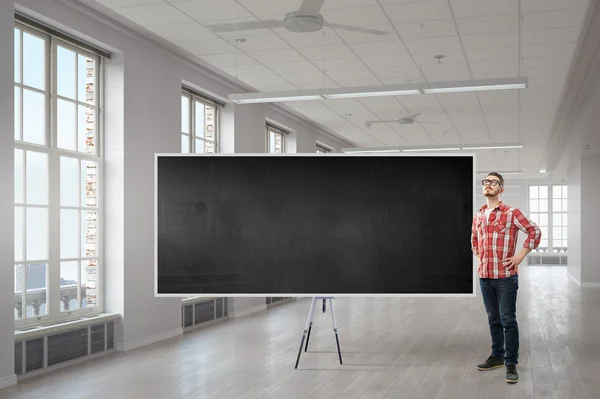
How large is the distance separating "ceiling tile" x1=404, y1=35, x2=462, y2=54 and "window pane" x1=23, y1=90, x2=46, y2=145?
4032 millimetres

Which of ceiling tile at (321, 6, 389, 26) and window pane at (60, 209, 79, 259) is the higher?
ceiling tile at (321, 6, 389, 26)

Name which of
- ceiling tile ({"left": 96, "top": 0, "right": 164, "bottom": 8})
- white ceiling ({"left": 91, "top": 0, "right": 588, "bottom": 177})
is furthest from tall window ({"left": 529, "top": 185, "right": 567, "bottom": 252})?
ceiling tile ({"left": 96, "top": 0, "right": 164, "bottom": 8})

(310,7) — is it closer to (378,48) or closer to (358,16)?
(358,16)

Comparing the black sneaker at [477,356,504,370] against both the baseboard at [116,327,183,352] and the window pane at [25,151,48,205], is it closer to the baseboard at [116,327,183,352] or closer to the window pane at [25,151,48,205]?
the baseboard at [116,327,183,352]

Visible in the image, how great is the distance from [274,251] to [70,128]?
2896 mm

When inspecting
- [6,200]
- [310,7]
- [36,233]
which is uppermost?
[310,7]

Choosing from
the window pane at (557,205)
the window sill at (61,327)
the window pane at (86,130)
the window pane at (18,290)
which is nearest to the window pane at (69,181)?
the window pane at (86,130)

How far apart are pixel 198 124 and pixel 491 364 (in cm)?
561

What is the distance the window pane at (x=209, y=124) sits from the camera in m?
10.4

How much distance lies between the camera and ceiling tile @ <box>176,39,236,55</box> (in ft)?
26.6

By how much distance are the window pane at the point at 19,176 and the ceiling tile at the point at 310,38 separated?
117 inches

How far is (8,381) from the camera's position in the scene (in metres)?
5.81

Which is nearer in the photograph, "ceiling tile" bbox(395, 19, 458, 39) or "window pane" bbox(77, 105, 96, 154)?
"ceiling tile" bbox(395, 19, 458, 39)

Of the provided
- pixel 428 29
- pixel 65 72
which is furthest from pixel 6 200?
pixel 428 29
